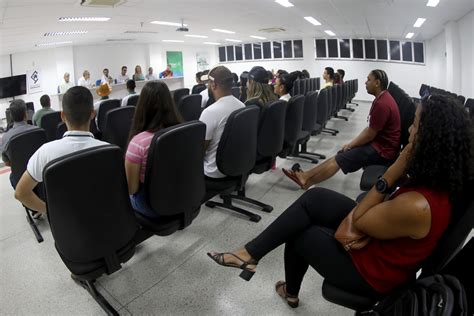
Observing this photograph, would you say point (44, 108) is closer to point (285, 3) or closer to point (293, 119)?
point (293, 119)

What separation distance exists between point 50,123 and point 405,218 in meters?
3.49

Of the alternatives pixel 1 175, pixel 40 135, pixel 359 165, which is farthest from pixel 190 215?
pixel 1 175

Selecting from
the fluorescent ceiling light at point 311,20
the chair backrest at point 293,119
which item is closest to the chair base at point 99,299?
the chair backrest at point 293,119

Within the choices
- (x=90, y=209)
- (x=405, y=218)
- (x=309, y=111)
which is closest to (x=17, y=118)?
(x=90, y=209)

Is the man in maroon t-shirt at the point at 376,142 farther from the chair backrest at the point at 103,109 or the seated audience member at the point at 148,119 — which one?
the chair backrest at the point at 103,109

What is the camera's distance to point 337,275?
1213mm

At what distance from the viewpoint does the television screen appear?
28.6 ft

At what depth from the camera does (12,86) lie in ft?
29.4

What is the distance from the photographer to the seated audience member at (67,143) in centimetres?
143

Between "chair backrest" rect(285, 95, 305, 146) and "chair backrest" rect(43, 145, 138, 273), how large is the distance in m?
1.89

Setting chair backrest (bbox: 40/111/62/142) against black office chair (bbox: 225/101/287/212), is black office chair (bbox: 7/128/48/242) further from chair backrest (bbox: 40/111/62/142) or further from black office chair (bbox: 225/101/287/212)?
black office chair (bbox: 225/101/287/212)

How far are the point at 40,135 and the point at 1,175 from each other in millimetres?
2505

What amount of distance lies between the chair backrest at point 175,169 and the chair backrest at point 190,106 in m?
2.26

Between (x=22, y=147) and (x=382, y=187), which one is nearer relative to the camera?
(x=382, y=187)
